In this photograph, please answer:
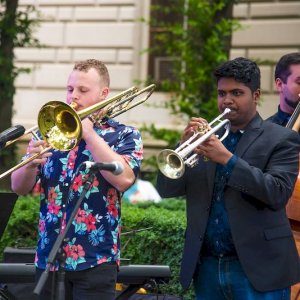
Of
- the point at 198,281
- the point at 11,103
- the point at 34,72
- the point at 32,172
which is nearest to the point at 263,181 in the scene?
the point at 198,281

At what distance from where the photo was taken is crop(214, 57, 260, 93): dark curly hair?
4.50 m

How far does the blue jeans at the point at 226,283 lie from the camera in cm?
438

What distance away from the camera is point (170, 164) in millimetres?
4461

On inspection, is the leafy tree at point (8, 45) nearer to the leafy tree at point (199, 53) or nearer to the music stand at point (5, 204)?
the leafy tree at point (199, 53)

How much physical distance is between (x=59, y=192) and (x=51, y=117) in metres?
0.44

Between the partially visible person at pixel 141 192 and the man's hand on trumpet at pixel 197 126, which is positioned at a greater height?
the man's hand on trumpet at pixel 197 126

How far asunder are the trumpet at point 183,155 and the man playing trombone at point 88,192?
0.19 m

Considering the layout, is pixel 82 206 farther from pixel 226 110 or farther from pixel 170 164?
pixel 226 110

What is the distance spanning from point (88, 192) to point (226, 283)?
33.8 inches

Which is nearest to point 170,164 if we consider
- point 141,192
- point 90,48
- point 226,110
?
point 226,110

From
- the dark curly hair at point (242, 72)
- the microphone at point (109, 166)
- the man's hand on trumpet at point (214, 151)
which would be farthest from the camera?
the dark curly hair at point (242, 72)

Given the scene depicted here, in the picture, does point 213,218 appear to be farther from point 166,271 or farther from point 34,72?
point 34,72

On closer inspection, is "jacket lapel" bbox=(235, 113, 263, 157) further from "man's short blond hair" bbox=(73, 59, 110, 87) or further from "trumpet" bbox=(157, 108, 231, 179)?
"man's short blond hair" bbox=(73, 59, 110, 87)

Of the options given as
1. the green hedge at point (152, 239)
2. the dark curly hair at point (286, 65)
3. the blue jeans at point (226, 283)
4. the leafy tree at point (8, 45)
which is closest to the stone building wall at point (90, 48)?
the leafy tree at point (8, 45)
